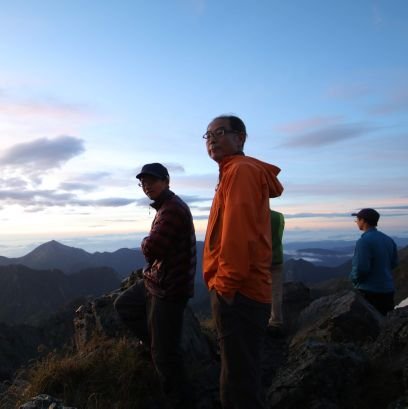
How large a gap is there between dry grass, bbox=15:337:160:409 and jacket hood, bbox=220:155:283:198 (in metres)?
3.25

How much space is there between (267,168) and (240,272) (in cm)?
107

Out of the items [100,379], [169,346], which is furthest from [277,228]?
[100,379]

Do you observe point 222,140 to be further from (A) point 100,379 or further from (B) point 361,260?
(B) point 361,260

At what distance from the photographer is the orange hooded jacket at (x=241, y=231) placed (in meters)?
3.91

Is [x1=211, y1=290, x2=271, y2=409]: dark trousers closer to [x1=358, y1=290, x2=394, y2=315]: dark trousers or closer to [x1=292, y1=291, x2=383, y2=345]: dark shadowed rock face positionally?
[x1=292, y1=291, x2=383, y2=345]: dark shadowed rock face

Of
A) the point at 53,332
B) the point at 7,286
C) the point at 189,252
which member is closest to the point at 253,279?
the point at 189,252

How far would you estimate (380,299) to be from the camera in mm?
8789

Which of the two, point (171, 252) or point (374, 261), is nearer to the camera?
point (171, 252)

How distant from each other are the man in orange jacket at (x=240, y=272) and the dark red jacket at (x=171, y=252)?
1224 mm

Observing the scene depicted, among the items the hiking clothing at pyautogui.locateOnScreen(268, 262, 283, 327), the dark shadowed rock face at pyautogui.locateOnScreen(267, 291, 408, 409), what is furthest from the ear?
the hiking clothing at pyautogui.locateOnScreen(268, 262, 283, 327)

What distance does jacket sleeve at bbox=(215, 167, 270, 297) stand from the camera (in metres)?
3.89

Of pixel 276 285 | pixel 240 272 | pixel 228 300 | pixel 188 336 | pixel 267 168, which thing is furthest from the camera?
pixel 276 285

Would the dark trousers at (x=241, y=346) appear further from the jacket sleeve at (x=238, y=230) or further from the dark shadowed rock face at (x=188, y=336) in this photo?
the dark shadowed rock face at (x=188, y=336)

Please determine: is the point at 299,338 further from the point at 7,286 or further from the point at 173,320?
the point at 7,286
